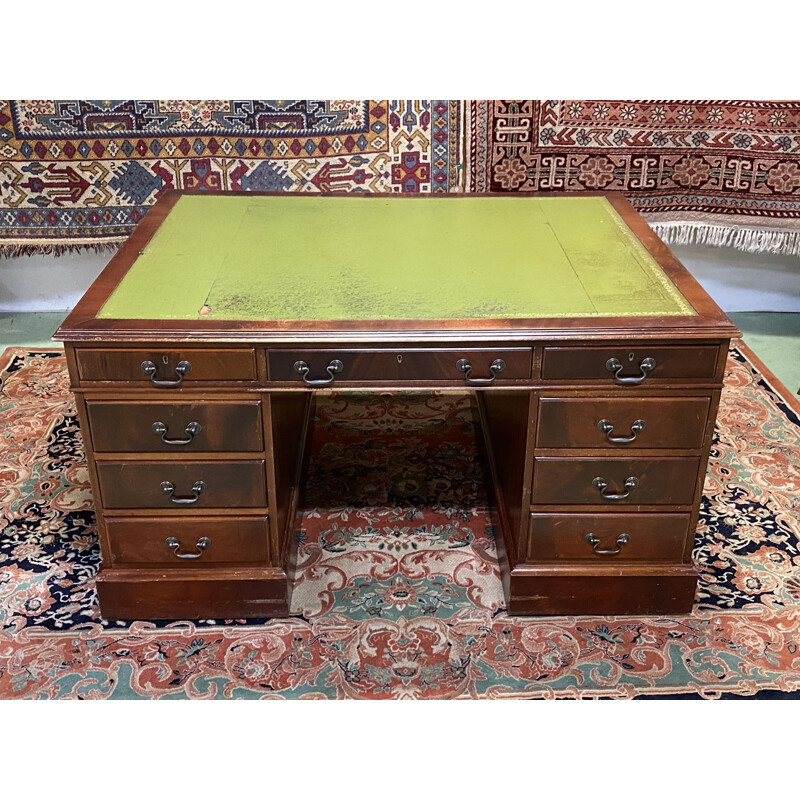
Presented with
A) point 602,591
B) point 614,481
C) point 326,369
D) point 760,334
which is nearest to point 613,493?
point 614,481

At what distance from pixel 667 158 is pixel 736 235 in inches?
18.4

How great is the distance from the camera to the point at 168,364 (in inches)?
84.1

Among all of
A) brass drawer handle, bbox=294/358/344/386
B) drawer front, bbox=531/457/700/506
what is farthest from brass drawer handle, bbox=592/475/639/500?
brass drawer handle, bbox=294/358/344/386

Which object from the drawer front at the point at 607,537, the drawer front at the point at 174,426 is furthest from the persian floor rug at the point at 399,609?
the drawer front at the point at 174,426

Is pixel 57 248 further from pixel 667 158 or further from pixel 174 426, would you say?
pixel 667 158

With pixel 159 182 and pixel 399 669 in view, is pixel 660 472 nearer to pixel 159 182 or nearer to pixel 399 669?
pixel 399 669

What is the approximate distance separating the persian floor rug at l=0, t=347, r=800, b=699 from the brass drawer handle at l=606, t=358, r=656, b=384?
2.37 feet

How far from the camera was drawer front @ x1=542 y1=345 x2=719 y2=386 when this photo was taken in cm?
215

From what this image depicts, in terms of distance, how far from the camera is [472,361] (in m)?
2.15

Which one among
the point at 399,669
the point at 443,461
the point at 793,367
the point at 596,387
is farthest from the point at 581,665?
the point at 793,367

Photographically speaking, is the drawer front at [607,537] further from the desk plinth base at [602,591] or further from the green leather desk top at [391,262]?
the green leather desk top at [391,262]

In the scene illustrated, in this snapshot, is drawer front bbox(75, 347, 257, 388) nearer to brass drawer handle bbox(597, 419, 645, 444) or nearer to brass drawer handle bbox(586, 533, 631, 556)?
brass drawer handle bbox(597, 419, 645, 444)

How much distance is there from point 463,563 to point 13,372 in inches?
87.7

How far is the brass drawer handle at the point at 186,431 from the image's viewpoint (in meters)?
2.21
